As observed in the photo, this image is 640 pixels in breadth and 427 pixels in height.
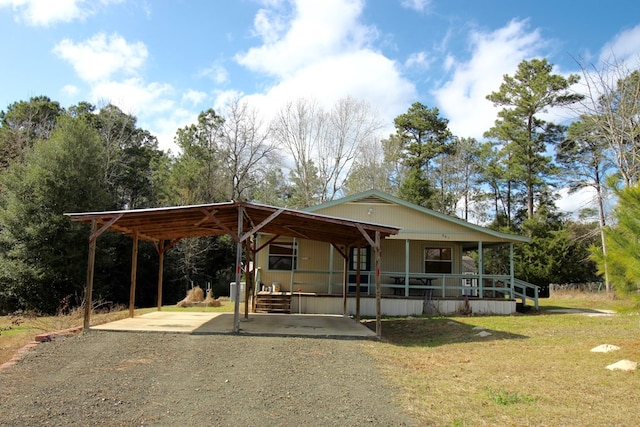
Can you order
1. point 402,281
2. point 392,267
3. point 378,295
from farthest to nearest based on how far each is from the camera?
point 392,267 → point 402,281 → point 378,295

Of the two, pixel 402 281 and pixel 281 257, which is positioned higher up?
pixel 281 257

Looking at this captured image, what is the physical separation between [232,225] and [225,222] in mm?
1084

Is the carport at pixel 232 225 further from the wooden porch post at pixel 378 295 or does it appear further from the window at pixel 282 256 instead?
the window at pixel 282 256

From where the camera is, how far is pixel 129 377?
6.45m

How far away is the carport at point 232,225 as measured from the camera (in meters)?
10.5

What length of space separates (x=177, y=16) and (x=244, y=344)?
831 cm

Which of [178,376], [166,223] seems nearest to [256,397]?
[178,376]

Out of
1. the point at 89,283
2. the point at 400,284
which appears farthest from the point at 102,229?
the point at 400,284

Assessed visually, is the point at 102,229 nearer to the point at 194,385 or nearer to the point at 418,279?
the point at 194,385

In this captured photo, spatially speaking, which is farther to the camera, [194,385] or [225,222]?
[225,222]

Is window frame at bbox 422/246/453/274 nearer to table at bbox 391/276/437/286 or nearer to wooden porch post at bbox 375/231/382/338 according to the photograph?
table at bbox 391/276/437/286

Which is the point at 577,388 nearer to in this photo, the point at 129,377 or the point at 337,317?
the point at 129,377

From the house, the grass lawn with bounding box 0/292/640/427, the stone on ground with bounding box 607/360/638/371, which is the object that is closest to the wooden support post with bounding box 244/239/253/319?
the house

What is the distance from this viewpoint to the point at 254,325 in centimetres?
1179
